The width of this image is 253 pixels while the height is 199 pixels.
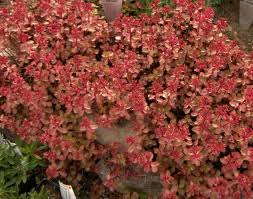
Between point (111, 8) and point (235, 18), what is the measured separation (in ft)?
5.07

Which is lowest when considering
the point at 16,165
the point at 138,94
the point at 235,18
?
the point at 16,165

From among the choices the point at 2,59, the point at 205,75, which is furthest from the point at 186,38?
the point at 2,59

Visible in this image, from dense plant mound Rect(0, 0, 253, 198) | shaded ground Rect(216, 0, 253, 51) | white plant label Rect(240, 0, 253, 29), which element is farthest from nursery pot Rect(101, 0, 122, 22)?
white plant label Rect(240, 0, 253, 29)

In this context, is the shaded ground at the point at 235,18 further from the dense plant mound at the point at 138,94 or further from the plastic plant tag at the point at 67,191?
the plastic plant tag at the point at 67,191

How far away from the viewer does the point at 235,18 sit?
14.2 feet

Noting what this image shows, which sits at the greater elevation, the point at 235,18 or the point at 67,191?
the point at 235,18

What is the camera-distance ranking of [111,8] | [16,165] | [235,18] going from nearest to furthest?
[16,165] → [111,8] → [235,18]

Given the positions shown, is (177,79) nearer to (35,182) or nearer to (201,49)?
(201,49)

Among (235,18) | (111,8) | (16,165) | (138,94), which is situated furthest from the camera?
(235,18)

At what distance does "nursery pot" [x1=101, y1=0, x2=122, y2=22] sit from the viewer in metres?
3.39

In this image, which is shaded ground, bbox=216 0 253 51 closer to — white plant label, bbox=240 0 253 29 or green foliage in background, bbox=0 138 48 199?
white plant label, bbox=240 0 253 29

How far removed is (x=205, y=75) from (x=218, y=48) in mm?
212

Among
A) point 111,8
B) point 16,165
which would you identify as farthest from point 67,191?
point 111,8

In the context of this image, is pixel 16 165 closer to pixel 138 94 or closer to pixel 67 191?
pixel 67 191
